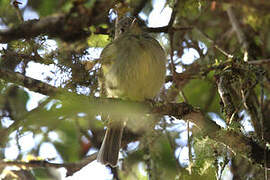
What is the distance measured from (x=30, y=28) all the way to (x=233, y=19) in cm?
222

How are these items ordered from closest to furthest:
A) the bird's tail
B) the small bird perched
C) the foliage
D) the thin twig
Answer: the foliage, the thin twig, the small bird perched, the bird's tail

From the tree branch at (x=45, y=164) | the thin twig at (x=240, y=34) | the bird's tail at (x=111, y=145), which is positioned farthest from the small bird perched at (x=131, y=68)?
the thin twig at (x=240, y=34)

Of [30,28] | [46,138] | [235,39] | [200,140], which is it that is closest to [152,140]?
[200,140]

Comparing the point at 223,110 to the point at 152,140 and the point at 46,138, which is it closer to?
the point at 152,140

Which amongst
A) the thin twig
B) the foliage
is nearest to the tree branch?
the foliage

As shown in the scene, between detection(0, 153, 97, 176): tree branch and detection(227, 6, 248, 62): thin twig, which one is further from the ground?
detection(227, 6, 248, 62): thin twig

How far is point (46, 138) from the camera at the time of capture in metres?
3.75

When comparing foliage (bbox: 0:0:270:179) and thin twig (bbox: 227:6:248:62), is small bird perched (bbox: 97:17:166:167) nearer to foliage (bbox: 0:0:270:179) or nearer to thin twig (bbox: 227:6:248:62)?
foliage (bbox: 0:0:270:179)

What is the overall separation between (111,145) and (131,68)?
32.6 inches

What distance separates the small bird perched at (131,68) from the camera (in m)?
3.59

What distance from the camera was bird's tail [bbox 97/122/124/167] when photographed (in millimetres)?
3715

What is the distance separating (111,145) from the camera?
391cm

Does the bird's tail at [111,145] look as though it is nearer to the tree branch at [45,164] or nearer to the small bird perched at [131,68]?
the small bird perched at [131,68]

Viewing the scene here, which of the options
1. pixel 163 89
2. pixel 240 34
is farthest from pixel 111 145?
pixel 240 34
